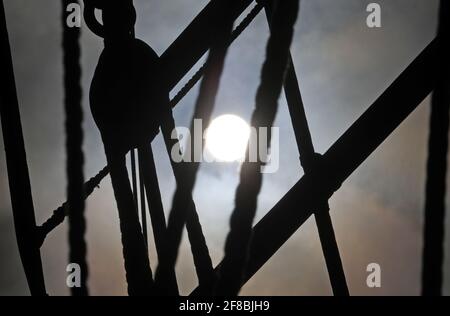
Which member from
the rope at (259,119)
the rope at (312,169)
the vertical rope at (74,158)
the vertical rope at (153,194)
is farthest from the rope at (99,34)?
the rope at (259,119)

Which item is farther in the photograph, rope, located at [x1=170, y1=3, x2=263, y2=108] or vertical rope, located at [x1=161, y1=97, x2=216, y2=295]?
rope, located at [x1=170, y1=3, x2=263, y2=108]

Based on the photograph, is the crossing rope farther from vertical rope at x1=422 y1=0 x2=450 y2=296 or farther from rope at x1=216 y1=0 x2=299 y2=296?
vertical rope at x1=422 y1=0 x2=450 y2=296

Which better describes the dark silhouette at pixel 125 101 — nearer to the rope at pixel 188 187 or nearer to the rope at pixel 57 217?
the rope at pixel 57 217

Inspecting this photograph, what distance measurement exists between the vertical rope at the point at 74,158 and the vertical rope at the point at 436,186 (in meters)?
1.16

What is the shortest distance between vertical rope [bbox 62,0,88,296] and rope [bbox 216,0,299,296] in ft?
1.87

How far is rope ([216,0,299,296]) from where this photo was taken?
1455mm

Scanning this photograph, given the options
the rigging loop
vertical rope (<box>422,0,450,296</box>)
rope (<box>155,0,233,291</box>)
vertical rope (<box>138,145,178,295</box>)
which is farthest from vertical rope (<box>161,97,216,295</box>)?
vertical rope (<box>422,0,450,296</box>)

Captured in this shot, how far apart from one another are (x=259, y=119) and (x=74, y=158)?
75 centimetres

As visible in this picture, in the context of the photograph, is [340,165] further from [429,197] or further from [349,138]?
[429,197]

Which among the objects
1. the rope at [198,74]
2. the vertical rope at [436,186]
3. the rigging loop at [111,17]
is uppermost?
the rope at [198,74]

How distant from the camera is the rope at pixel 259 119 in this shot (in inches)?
57.3

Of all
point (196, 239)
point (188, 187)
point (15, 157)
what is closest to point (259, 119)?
point (188, 187)

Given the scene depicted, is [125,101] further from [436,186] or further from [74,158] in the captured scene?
[436,186]

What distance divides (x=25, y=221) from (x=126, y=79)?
110 cm
